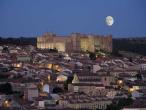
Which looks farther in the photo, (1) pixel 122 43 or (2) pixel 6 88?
(1) pixel 122 43

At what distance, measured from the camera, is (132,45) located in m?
38.3

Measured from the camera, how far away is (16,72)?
2045cm

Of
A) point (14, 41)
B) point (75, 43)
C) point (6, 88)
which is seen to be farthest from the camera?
point (14, 41)

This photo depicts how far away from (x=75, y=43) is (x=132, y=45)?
957cm

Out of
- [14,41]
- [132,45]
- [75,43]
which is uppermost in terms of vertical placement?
[75,43]

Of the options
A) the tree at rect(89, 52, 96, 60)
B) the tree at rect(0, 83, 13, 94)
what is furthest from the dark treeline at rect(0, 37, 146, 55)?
the tree at rect(0, 83, 13, 94)

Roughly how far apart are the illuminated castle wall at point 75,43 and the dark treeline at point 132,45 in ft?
15.4

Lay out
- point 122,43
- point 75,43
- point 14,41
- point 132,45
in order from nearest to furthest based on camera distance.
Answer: point 75,43, point 14,41, point 132,45, point 122,43

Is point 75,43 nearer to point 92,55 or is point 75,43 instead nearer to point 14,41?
point 92,55

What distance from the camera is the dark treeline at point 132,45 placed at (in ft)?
117

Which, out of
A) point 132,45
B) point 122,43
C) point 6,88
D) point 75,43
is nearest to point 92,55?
point 75,43

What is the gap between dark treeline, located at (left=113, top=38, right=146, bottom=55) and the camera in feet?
117

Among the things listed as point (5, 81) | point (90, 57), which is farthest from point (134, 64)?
point (5, 81)

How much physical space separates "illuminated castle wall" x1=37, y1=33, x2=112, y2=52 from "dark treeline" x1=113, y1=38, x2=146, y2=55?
4.71m
